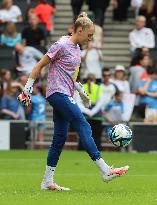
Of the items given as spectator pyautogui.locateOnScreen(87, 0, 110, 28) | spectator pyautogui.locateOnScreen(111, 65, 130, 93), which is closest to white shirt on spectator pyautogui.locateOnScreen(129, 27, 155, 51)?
spectator pyautogui.locateOnScreen(87, 0, 110, 28)

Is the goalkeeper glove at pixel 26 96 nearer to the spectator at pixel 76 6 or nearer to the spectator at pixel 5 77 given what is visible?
the spectator at pixel 5 77

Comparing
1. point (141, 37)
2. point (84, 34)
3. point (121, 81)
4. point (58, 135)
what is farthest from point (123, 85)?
point (84, 34)

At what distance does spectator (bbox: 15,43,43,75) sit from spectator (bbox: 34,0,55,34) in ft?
5.58

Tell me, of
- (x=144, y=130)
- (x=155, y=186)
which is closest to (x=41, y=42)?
(x=144, y=130)

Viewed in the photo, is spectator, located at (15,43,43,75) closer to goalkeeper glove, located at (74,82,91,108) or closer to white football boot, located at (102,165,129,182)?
goalkeeper glove, located at (74,82,91,108)

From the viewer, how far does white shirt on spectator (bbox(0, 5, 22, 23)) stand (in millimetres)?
28156

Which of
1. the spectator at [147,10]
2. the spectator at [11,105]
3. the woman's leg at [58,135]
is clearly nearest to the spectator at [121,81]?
the spectator at [11,105]

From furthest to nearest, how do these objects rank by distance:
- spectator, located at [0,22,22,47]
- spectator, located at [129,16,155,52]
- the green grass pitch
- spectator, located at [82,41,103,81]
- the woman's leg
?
1. spectator, located at [129,16,155,52]
2. spectator, located at [0,22,22,47]
3. spectator, located at [82,41,103,81]
4. the woman's leg
5. the green grass pitch

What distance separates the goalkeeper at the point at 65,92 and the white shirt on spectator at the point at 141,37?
14304mm

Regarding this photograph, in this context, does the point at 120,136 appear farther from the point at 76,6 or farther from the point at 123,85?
the point at 76,6

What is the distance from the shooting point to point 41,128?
25.5 meters

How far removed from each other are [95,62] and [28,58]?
191 centimetres

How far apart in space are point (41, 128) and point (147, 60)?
3472 millimetres

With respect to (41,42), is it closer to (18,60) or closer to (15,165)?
(18,60)
